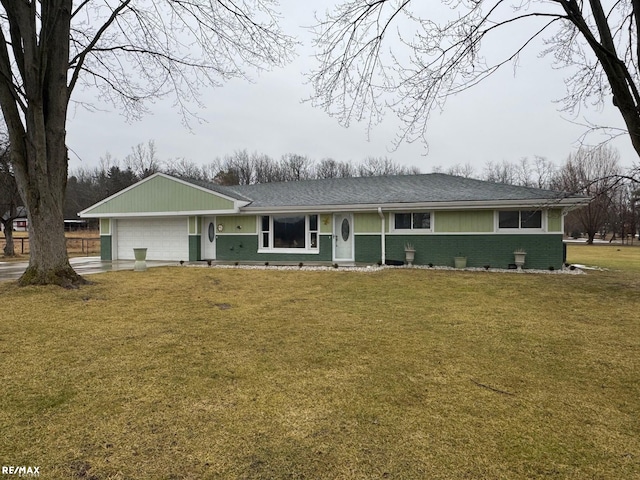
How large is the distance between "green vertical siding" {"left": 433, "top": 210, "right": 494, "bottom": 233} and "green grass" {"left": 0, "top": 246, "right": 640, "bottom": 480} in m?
6.60

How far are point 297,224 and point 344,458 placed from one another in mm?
13479

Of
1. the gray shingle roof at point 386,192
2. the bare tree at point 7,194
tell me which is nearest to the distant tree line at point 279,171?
the bare tree at point 7,194

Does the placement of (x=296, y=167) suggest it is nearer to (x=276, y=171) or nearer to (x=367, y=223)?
(x=276, y=171)

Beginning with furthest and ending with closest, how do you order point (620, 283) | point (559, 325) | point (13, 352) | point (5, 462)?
point (620, 283), point (559, 325), point (13, 352), point (5, 462)

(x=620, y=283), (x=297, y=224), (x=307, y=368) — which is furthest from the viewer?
(x=297, y=224)

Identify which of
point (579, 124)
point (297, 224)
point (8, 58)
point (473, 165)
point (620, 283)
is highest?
point (473, 165)

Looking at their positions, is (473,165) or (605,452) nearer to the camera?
(605,452)

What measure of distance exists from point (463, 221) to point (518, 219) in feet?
5.86

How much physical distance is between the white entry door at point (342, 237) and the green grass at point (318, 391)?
318 inches

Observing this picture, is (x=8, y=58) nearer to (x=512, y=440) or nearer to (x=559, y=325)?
(x=512, y=440)

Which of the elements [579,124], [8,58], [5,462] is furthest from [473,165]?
[5,462]

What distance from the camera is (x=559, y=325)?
223 inches

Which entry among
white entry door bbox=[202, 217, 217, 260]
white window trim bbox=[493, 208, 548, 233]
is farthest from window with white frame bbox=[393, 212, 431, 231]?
white entry door bbox=[202, 217, 217, 260]

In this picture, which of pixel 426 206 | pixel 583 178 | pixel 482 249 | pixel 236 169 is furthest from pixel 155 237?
pixel 583 178
